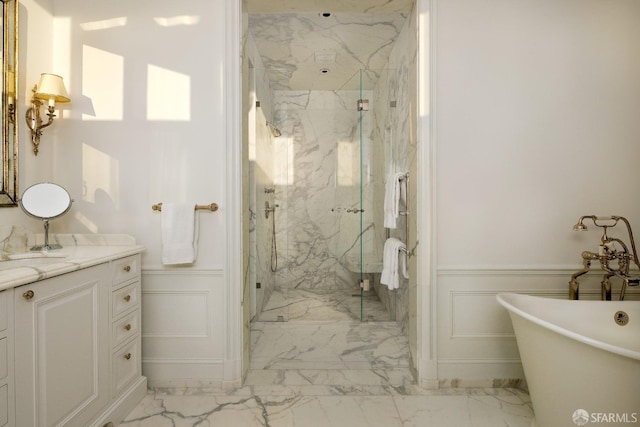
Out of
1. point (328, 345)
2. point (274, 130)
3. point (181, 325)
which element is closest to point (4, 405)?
point (181, 325)

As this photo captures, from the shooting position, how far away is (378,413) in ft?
6.17

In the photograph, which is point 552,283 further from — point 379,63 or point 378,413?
point 379,63

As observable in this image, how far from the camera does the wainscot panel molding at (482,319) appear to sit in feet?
6.97

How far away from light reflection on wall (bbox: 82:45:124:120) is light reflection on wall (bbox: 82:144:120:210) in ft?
0.72

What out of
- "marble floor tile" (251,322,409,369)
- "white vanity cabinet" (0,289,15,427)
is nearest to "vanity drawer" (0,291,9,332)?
"white vanity cabinet" (0,289,15,427)

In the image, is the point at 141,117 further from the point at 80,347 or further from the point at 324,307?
the point at 324,307

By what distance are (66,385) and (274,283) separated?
89.4 inches

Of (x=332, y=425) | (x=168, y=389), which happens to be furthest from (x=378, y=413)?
(x=168, y=389)

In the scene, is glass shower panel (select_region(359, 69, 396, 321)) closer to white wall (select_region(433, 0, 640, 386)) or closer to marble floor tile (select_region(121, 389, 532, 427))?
white wall (select_region(433, 0, 640, 386))

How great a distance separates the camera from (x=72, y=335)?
147cm

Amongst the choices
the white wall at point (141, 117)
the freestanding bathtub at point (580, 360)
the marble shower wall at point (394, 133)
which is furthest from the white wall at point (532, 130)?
the white wall at point (141, 117)

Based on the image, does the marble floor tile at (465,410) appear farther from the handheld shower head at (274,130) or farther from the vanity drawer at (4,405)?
the handheld shower head at (274,130)

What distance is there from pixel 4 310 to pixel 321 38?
288 cm

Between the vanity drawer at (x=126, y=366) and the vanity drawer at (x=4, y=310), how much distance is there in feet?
2.29
